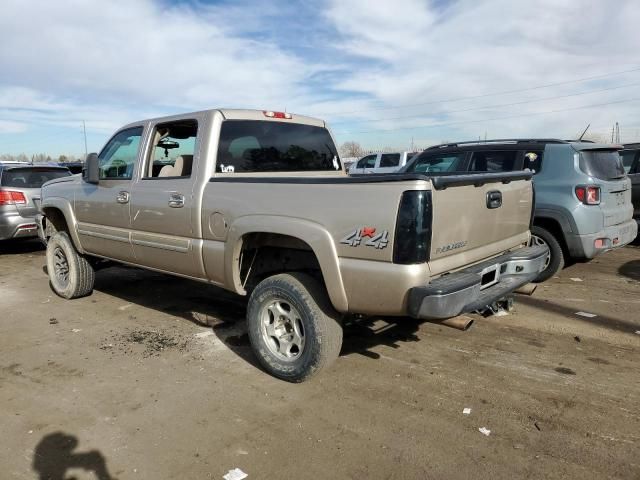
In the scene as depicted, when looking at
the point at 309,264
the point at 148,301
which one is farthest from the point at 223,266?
the point at 148,301

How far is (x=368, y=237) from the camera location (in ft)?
9.98

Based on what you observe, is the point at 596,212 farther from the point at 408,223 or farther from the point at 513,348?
the point at 408,223

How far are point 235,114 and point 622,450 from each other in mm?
3694

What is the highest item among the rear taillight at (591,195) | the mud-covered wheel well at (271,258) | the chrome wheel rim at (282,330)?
the rear taillight at (591,195)

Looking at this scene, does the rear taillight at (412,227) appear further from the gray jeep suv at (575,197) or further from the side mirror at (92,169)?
the gray jeep suv at (575,197)

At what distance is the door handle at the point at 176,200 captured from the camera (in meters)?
4.21

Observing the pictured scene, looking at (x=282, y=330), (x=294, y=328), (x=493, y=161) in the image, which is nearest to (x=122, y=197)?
(x=282, y=330)

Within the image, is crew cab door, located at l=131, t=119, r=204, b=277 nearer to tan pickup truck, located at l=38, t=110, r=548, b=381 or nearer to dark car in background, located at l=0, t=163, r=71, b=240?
tan pickup truck, located at l=38, t=110, r=548, b=381

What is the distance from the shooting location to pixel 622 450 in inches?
110

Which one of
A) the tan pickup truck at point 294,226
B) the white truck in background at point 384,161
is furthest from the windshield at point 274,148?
the white truck in background at point 384,161

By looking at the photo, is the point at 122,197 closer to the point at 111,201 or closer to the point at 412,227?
the point at 111,201

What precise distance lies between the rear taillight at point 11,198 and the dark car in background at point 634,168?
1073 centimetres

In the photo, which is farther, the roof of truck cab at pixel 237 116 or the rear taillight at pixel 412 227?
the roof of truck cab at pixel 237 116

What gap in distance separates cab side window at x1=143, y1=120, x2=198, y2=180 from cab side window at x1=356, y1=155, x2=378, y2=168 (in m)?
16.4
